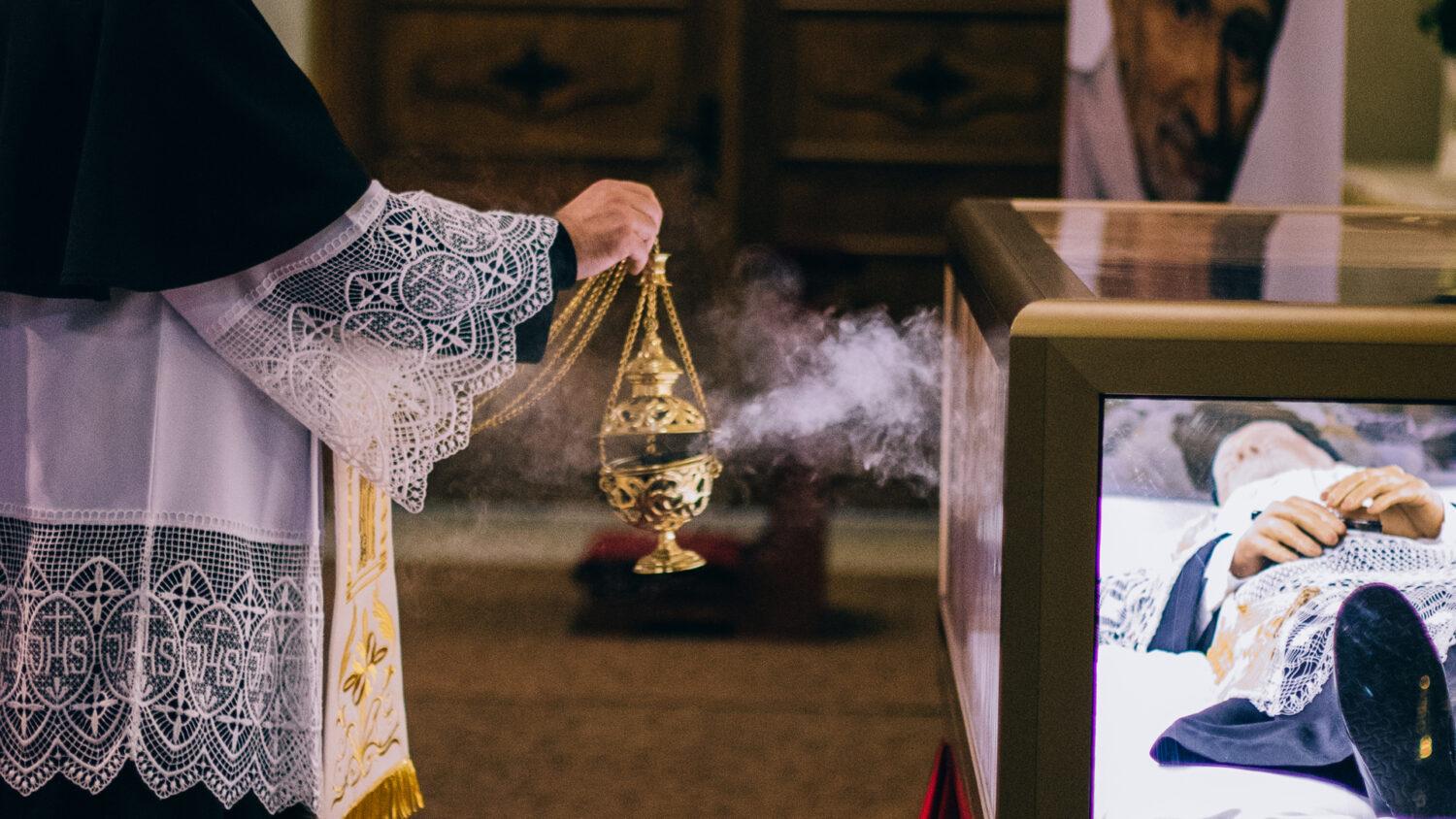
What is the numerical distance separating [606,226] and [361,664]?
0.60 m

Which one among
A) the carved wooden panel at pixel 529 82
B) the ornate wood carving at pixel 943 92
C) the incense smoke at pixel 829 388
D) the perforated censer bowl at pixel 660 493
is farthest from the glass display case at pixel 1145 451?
the carved wooden panel at pixel 529 82

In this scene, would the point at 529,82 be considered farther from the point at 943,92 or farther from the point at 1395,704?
the point at 1395,704

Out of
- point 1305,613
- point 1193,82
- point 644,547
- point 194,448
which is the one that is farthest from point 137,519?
point 644,547

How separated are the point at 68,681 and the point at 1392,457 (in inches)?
50.4

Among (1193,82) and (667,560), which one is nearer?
(667,560)

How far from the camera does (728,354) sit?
4.55m

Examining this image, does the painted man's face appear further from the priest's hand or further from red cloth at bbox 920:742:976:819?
the priest's hand

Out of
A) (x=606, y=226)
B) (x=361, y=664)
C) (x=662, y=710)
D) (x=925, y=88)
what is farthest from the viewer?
(x=925, y=88)

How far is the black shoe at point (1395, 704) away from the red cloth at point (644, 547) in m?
2.67

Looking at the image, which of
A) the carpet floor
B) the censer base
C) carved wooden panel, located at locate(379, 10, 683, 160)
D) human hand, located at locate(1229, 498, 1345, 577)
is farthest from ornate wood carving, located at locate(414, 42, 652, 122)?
human hand, located at locate(1229, 498, 1345, 577)

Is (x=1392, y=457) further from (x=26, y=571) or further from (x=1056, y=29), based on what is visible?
(x=1056, y=29)

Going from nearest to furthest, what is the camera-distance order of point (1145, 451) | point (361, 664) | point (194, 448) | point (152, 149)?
point (1145, 451) < point (152, 149) < point (194, 448) < point (361, 664)

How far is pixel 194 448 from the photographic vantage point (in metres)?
1.54

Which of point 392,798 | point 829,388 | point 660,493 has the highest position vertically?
point 829,388
